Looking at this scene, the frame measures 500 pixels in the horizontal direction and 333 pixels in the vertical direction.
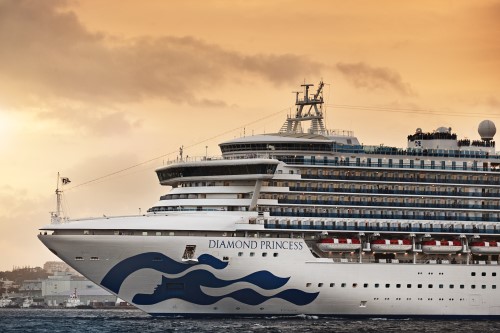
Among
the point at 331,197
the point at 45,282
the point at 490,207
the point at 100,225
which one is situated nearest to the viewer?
the point at 100,225

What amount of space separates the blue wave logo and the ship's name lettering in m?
0.81

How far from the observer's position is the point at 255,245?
68.1 metres

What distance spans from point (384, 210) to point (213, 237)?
37.9 ft

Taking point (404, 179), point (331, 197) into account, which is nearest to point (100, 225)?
point (331, 197)

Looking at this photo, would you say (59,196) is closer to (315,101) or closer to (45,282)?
(315,101)

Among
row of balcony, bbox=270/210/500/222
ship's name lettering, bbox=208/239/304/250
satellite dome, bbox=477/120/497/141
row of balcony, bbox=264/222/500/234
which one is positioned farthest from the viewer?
satellite dome, bbox=477/120/497/141

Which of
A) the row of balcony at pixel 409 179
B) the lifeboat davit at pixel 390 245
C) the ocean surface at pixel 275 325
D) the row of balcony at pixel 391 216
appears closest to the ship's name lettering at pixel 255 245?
the row of balcony at pixel 391 216

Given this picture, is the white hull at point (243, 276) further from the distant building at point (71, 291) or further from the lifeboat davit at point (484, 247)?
the distant building at point (71, 291)

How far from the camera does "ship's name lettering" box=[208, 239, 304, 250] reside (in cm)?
6738

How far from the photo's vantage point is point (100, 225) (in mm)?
67125

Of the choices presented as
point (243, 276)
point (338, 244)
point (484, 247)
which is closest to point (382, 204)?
point (338, 244)

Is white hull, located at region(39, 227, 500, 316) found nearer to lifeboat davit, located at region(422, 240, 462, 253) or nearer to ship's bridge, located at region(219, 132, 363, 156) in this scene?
lifeboat davit, located at region(422, 240, 462, 253)

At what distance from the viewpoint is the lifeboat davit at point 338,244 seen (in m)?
70.0

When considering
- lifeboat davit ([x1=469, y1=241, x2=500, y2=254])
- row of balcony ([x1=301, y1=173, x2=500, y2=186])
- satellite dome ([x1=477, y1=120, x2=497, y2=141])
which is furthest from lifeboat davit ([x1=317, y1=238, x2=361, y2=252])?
satellite dome ([x1=477, y1=120, x2=497, y2=141])
